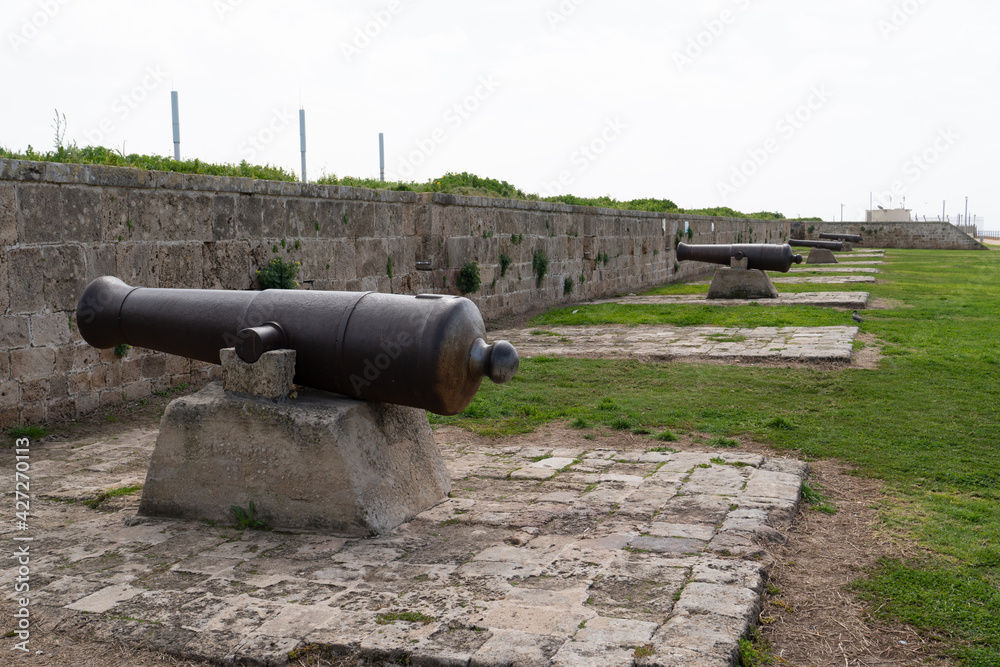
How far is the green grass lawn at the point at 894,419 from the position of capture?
3461 millimetres

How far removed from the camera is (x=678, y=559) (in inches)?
143

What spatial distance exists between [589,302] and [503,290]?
350cm

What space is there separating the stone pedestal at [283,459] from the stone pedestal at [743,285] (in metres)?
12.6

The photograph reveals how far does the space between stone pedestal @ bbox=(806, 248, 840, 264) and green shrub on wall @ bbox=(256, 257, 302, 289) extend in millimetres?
23492

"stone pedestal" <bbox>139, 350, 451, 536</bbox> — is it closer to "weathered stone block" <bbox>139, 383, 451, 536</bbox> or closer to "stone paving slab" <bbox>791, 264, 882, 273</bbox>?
"weathered stone block" <bbox>139, 383, 451, 536</bbox>

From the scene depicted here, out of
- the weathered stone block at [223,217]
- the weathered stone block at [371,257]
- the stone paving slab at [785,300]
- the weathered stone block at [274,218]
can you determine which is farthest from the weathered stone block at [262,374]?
the stone paving slab at [785,300]

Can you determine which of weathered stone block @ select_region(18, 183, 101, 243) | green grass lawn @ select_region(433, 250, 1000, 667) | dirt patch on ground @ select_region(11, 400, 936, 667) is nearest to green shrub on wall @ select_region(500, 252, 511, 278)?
green grass lawn @ select_region(433, 250, 1000, 667)

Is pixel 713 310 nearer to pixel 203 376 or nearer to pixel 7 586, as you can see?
pixel 203 376

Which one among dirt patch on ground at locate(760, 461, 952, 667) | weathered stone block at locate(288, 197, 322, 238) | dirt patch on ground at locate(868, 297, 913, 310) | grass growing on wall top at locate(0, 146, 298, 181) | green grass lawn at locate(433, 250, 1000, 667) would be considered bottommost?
dirt patch on ground at locate(760, 461, 952, 667)

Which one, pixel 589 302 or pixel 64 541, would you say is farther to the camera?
pixel 589 302

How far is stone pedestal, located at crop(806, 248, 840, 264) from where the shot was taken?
2888cm

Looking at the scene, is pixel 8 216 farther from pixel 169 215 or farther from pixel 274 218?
pixel 274 218

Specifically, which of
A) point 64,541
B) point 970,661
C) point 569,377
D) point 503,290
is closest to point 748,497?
point 970,661

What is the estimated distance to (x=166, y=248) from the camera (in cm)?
765
